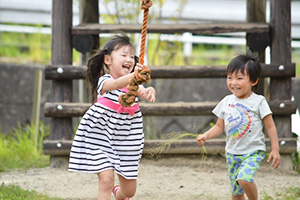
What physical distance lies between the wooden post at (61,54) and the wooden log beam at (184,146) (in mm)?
133

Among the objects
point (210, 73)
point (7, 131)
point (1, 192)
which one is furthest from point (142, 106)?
point (7, 131)

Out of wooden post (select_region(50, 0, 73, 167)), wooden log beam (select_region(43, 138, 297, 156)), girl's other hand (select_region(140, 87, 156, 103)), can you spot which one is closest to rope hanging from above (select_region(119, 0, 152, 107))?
girl's other hand (select_region(140, 87, 156, 103))

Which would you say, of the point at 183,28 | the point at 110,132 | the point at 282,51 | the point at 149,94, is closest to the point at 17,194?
the point at 110,132

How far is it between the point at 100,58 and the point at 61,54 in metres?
2.04

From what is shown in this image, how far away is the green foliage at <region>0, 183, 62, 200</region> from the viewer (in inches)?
177

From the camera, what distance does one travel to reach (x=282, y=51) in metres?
6.04

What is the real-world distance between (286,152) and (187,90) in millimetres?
2617

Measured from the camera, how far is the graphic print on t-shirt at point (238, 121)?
13.2 feet

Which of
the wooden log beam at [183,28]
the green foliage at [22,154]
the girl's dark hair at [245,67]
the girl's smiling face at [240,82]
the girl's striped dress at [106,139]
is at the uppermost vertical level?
the wooden log beam at [183,28]

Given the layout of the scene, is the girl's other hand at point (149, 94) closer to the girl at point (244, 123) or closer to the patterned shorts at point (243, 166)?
the girl at point (244, 123)

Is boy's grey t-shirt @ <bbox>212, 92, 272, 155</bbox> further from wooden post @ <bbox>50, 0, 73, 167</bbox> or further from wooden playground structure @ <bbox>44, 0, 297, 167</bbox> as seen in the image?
wooden post @ <bbox>50, 0, 73, 167</bbox>

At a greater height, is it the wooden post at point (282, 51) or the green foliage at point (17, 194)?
the wooden post at point (282, 51)

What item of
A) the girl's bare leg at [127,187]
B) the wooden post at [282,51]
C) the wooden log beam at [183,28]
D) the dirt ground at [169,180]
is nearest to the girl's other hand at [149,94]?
the girl's bare leg at [127,187]

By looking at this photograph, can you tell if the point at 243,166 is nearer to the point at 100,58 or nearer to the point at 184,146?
the point at 100,58
